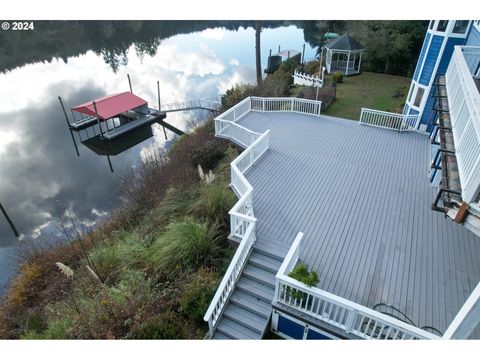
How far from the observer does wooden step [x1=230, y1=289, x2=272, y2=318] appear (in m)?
5.88

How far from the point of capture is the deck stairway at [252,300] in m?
5.78

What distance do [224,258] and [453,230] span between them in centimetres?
570

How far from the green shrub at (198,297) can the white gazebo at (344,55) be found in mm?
23222

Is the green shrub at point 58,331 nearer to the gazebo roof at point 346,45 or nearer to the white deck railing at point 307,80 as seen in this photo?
the white deck railing at point 307,80

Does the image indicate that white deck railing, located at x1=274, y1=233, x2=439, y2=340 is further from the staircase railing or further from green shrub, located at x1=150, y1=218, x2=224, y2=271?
green shrub, located at x1=150, y1=218, x2=224, y2=271

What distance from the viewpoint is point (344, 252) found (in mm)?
6551

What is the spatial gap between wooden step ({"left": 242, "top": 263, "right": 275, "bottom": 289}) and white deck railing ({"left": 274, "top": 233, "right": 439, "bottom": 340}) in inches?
21.7

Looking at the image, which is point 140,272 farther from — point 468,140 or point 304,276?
point 468,140

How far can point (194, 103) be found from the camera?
23.6 metres

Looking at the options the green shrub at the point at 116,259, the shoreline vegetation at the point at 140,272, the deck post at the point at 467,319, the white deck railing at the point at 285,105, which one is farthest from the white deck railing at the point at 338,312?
the white deck railing at the point at 285,105

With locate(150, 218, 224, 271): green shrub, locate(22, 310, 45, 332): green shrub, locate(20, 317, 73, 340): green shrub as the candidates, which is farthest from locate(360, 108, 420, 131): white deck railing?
locate(22, 310, 45, 332): green shrub

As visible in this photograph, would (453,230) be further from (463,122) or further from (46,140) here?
(46,140)

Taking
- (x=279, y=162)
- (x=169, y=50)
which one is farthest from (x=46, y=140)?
(x=169, y=50)

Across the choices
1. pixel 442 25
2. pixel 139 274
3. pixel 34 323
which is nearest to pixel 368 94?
pixel 442 25
